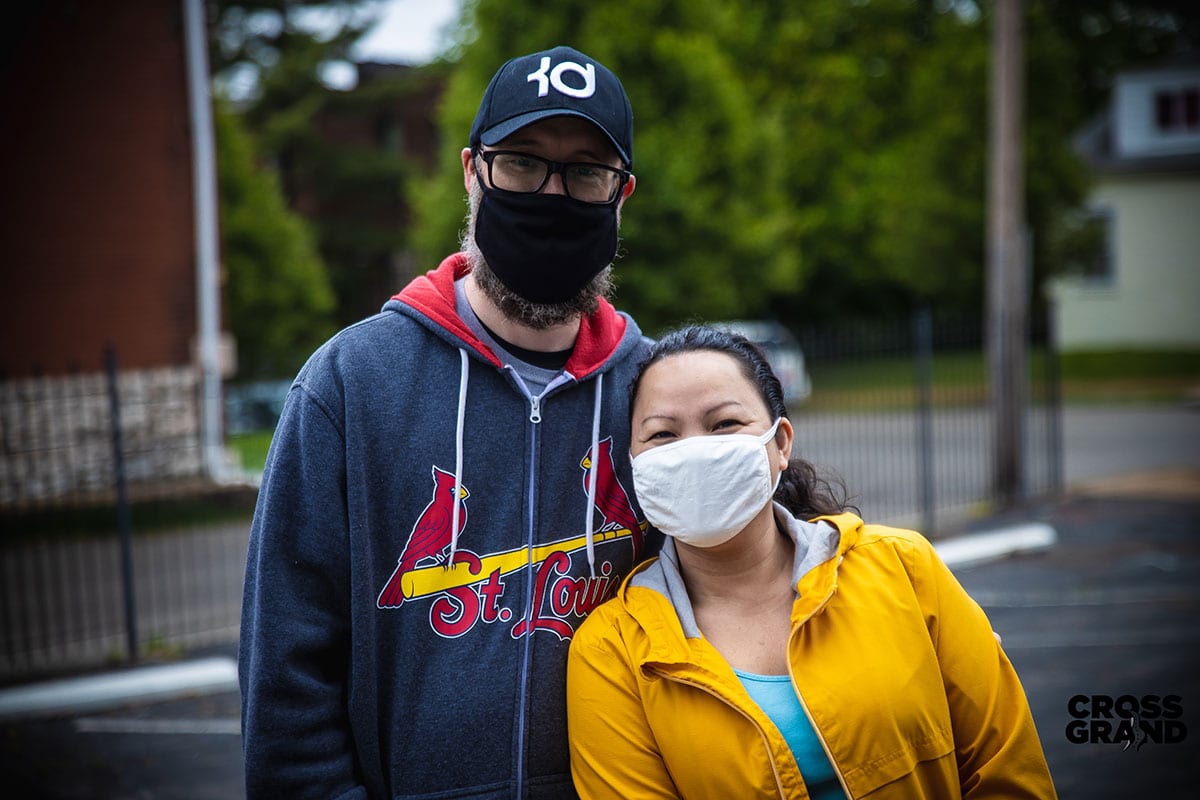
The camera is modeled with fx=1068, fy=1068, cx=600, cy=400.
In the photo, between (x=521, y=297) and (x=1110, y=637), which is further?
(x=1110, y=637)

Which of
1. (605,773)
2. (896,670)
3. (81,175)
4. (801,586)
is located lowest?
(605,773)

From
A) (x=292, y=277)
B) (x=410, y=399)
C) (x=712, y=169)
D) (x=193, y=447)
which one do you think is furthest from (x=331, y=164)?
(x=410, y=399)

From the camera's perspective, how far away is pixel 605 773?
222 cm

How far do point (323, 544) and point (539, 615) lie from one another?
1.61 feet

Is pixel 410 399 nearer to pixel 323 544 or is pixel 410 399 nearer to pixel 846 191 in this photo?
pixel 323 544

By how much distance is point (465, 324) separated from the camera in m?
2.37

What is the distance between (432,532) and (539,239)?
0.68 metres

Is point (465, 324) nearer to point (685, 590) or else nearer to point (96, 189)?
point (685, 590)

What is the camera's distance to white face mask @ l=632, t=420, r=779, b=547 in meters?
2.35

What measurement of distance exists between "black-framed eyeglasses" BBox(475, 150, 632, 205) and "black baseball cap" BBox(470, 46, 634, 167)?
2.0 inches

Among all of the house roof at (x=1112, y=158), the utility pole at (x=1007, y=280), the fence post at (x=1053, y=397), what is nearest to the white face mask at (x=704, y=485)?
the utility pole at (x=1007, y=280)

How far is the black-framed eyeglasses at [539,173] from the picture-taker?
236 cm

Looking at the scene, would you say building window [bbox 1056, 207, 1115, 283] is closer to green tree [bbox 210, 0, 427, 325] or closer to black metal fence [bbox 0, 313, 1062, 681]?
black metal fence [bbox 0, 313, 1062, 681]

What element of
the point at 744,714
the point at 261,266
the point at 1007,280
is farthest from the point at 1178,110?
the point at 744,714
